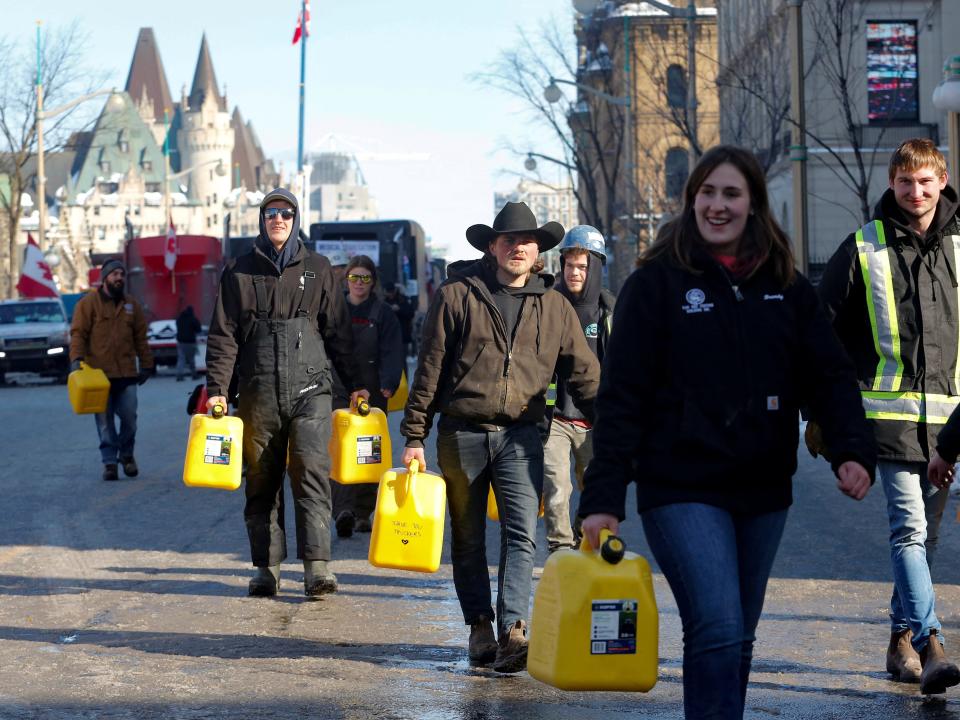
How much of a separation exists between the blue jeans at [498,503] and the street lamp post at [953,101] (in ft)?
25.8

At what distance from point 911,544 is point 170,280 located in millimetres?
33255

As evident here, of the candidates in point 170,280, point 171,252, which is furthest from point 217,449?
point 170,280

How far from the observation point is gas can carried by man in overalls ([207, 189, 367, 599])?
8.38 m

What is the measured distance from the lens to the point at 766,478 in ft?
14.7

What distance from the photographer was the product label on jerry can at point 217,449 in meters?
8.41

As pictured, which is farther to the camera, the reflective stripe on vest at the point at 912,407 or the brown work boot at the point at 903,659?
the brown work boot at the point at 903,659

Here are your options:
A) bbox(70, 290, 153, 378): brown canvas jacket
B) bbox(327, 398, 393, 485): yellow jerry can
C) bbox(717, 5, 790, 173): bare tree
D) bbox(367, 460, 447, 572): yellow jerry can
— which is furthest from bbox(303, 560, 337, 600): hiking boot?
bbox(717, 5, 790, 173): bare tree

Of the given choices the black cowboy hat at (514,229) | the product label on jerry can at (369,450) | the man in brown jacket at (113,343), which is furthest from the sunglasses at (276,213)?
the man in brown jacket at (113,343)

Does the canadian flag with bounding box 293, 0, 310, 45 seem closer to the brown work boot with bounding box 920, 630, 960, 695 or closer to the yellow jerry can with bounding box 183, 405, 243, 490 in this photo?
the yellow jerry can with bounding box 183, 405, 243, 490

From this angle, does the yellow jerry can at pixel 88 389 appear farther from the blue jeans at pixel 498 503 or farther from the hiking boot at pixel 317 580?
the blue jeans at pixel 498 503

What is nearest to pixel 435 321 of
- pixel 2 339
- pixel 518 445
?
pixel 518 445

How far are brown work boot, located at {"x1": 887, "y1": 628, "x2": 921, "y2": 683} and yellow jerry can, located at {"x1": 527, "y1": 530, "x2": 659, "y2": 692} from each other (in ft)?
6.99

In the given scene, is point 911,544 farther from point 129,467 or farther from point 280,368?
point 129,467

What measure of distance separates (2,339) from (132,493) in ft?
76.7
